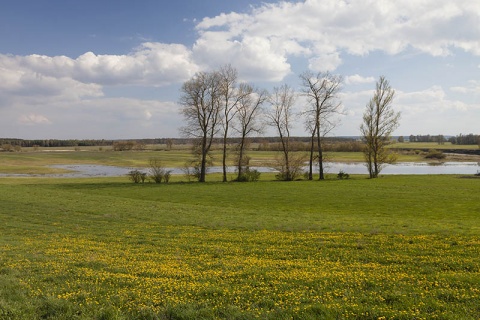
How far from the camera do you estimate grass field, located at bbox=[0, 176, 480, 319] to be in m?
6.61

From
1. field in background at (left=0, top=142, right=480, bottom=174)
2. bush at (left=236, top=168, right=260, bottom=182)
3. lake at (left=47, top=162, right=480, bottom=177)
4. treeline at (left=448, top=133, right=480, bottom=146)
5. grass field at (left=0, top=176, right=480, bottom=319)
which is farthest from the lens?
treeline at (left=448, top=133, right=480, bottom=146)

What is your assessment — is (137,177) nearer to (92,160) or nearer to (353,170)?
(353,170)

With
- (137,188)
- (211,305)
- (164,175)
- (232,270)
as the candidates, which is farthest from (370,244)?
(164,175)

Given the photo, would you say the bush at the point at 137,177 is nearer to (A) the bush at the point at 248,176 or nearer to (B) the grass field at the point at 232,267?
(A) the bush at the point at 248,176

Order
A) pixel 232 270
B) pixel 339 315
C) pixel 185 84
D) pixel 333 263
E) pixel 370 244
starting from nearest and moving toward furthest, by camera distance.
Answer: pixel 339 315 → pixel 232 270 → pixel 333 263 → pixel 370 244 → pixel 185 84

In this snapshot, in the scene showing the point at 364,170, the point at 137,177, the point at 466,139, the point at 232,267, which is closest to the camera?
the point at 232,267

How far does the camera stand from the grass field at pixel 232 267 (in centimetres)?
661

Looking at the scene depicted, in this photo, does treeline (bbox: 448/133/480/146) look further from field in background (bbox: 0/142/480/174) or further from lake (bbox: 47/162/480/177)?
lake (bbox: 47/162/480/177)

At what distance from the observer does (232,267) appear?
9500mm

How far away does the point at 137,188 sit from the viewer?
42281 millimetres

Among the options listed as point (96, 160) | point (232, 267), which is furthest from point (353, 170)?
point (96, 160)

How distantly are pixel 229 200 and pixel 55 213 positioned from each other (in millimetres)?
14767

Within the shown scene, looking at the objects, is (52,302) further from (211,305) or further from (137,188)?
(137,188)


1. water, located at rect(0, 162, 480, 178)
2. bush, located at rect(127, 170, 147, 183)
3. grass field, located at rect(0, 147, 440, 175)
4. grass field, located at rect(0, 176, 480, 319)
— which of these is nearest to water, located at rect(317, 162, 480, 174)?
water, located at rect(0, 162, 480, 178)
